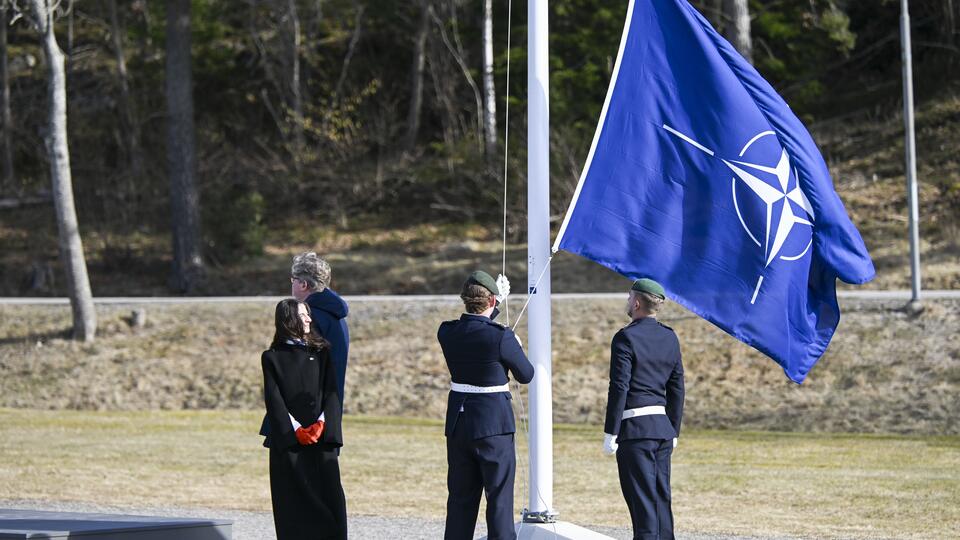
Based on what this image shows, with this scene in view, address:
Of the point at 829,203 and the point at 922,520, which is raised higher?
the point at 829,203

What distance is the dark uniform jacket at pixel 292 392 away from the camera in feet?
25.1

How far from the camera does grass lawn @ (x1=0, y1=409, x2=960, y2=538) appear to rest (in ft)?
36.6

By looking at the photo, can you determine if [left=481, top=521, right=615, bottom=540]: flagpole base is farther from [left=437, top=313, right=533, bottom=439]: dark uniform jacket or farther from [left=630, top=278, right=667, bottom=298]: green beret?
[left=630, top=278, right=667, bottom=298]: green beret

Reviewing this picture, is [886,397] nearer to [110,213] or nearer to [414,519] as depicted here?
[414,519]

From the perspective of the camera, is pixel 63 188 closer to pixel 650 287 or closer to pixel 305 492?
pixel 305 492

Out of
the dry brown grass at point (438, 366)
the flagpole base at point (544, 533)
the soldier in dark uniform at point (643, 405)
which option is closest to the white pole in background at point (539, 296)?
the flagpole base at point (544, 533)

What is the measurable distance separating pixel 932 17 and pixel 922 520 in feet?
95.8

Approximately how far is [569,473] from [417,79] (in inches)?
1089

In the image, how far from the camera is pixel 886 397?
18812mm

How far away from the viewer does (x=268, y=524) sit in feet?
34.8

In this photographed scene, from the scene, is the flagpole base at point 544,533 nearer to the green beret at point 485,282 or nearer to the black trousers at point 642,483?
the black trousers at point 642,483

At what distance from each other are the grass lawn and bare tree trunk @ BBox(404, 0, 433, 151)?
860 inches

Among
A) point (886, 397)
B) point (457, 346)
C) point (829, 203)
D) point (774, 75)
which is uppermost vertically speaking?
point (774, 75)

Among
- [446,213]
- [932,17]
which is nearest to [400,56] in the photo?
[446,213]
